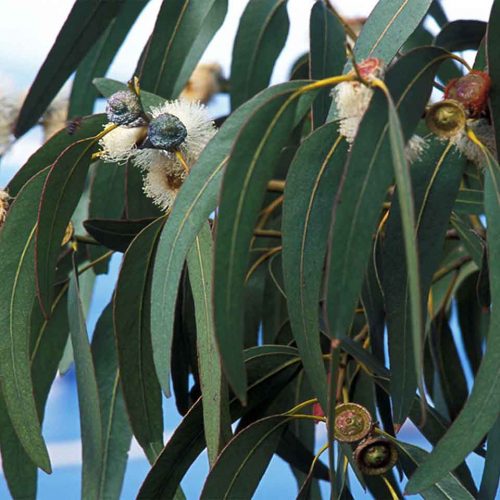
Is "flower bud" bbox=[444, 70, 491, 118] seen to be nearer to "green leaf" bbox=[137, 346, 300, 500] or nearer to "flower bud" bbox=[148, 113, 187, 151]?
"flower bud" bbox=[148, 113, 187, 151]

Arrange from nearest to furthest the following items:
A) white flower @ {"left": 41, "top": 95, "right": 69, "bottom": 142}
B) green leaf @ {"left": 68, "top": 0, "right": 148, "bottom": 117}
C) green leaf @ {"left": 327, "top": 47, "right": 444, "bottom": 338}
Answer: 1. green leaf @ {"left": 327, "top": 47, "right": 444, "bottom": 338}
2. green leaf @ {"left": 68, "top": 0, "right": 148, "bottom": 117}
3. white flower @ {"left": 41, "top": 95, "right": 69, "bottom": 142}

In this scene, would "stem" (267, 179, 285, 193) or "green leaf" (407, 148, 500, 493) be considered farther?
"stem" (267, 179, 285, 193)

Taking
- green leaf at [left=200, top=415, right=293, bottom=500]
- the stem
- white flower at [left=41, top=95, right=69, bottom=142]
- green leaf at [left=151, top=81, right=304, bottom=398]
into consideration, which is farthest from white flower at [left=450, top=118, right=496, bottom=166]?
white flower at [left=41, top=95, right=69, bottom=142]

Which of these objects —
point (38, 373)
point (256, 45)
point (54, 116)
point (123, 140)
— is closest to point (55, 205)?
point (123, 140)

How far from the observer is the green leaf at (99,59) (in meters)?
1.09

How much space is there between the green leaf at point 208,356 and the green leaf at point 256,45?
42 cm

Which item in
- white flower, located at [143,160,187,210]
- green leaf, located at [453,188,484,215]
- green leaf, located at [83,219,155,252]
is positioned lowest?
green leaf, located at [453,188,484,215]

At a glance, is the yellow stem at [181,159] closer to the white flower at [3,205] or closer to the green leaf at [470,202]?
the white flower at [3,205]

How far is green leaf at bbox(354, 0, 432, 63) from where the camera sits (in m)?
0.68

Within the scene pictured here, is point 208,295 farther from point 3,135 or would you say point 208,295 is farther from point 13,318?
point 3,135

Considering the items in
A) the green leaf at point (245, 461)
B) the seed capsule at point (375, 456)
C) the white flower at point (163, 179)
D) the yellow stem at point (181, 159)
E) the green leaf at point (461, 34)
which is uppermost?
the yellow stem at point (181, 159)

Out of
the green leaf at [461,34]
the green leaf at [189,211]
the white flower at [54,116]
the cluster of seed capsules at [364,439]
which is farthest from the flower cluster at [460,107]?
the white flower at [54,116]

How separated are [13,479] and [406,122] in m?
0.49

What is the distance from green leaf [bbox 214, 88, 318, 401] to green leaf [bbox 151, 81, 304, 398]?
0.04m
